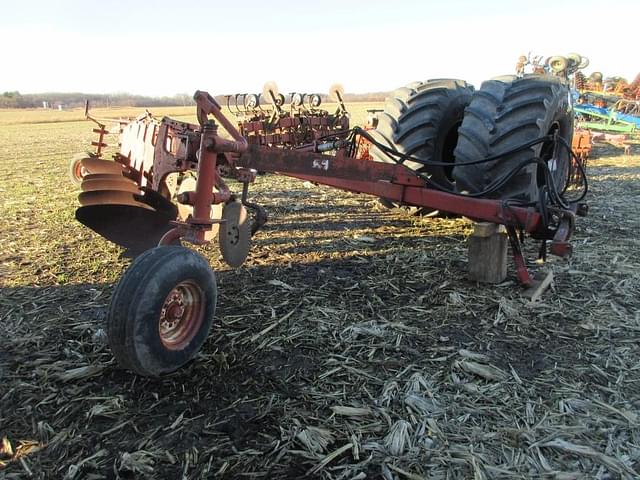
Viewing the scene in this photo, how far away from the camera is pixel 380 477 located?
2.09 meters

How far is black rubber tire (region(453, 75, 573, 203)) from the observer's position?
4078 mm

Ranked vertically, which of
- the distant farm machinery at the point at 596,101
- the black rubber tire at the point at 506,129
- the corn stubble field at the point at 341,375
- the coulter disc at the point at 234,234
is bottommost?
the corn stubble field at the point at 341,375

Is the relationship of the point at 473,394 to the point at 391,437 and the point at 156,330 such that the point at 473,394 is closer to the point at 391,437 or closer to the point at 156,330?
the point at 391,437

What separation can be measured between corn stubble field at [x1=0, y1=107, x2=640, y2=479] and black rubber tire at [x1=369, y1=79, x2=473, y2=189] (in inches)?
40.3

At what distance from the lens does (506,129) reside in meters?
4.12

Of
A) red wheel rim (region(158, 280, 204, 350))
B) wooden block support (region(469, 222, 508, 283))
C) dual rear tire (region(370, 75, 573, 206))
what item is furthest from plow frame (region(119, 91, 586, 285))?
red wheel rim (region(158, 280, 204, 350))

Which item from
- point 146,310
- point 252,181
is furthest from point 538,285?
point 146,310

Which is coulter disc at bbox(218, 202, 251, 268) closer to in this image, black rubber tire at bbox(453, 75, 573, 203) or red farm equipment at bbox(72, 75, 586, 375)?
red farm equipment at bbox(72, 75, 586, 375)

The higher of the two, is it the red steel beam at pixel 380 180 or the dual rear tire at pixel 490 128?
the dual rear tire at pixel 490 128

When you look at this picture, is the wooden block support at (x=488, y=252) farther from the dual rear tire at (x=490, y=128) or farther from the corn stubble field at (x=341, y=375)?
the dual rear tire at (x=490, y=128)

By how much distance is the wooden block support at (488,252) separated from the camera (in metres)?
4.07

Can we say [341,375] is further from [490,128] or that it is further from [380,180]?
[490,128]

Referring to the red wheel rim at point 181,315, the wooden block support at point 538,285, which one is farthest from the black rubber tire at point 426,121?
the red wheel rim at point 181,315

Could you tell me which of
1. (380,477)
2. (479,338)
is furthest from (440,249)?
(380,477)
